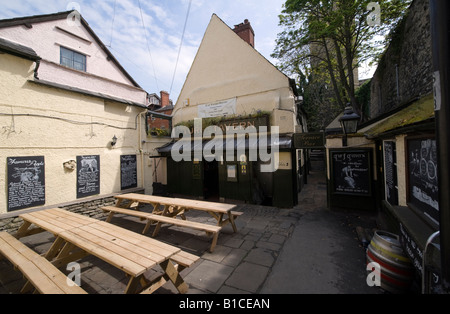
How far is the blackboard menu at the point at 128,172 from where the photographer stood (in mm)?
8156

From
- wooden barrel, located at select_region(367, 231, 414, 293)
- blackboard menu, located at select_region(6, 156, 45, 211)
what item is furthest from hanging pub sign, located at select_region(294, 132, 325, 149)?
blackboard menu, located at select_region(6, 156, 45, 211)

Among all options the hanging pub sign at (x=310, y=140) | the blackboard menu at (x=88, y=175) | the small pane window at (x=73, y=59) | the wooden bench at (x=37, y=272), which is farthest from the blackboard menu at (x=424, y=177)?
the small pane window at (x=73, y=59)

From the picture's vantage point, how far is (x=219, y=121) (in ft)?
30.4

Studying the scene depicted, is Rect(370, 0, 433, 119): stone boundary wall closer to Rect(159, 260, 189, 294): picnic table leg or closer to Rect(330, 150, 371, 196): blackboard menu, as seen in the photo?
Rect(330, 150, 371, 196): blackboard menu

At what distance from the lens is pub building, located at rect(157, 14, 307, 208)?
772cm

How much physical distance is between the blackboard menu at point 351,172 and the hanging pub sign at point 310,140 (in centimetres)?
63

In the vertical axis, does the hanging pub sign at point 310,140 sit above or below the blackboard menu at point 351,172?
above

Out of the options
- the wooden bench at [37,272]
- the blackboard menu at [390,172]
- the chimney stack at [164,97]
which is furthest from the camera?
the chimney stack at [164,97]

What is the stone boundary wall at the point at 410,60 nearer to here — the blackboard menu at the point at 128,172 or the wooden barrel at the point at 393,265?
the wooden barrel at the point at 393,265

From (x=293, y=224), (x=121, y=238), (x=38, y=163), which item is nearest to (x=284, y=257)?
(x=293, y=224)

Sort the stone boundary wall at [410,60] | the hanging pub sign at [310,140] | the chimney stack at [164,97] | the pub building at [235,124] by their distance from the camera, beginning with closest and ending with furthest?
the stone boundary wall at [410,60] < the hanging pub sign at [310,140] < the pub building at [235,124] < the chimney stack at [164,97]

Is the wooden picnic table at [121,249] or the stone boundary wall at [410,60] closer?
the wooden picnic table at [121,249]
